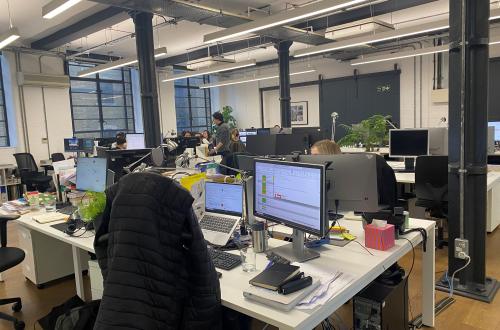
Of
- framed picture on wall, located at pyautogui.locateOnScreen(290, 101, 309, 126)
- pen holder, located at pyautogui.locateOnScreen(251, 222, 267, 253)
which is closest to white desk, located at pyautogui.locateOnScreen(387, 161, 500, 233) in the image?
pen holder, located at pyautogui.locateOnScreen(251, 222, 267, 253)

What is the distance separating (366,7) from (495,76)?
359 cm

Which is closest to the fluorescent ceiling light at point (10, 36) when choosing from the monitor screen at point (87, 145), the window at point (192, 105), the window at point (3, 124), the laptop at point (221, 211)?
the monitor screen at point (87, 145)

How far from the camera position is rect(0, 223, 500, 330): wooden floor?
2.50 metres

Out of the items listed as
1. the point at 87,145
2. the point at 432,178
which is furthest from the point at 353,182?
the point at 87,145

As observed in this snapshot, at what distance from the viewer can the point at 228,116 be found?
12.4 meters

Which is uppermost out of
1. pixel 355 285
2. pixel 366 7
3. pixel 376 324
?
pixel 366 7

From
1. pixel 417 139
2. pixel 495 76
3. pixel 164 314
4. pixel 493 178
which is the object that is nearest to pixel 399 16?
pixel 495 76

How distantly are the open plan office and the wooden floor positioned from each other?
0.02 metres

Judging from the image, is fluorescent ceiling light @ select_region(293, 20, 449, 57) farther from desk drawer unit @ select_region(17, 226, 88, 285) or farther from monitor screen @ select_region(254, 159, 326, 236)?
desk drawer unit @ select_region(17, 226, 88, 285)

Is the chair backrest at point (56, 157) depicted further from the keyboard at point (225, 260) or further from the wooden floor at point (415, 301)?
the keyboard at point (225, 260)

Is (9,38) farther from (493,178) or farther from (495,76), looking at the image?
(495,76)

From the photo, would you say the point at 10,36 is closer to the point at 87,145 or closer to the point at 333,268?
the point at 87,145

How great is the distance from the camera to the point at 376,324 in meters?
1.96

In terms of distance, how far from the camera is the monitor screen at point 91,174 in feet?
10.4
